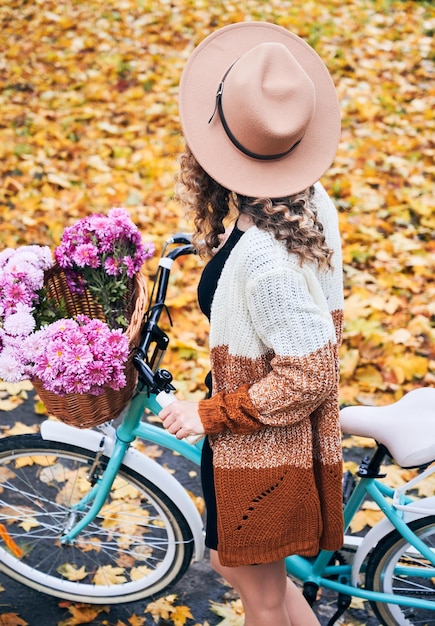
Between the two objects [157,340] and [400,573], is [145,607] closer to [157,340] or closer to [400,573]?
[400,573]

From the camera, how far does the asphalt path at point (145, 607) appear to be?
2.54m

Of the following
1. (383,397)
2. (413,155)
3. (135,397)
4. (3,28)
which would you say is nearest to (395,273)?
(383,397)

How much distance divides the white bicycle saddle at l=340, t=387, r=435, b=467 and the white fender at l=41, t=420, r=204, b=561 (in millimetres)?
607

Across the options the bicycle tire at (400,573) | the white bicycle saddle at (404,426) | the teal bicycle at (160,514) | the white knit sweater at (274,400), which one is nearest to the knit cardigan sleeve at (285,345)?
the white knit sweater at (274,400)

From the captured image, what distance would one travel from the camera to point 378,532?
7.07 feet

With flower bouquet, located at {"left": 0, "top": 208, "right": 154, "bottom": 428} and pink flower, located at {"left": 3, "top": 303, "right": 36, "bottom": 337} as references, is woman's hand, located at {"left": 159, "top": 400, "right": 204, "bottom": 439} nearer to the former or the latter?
flower bouquet, located at {"left": 0, "top": 208, "right": 154, "bottom": 428}

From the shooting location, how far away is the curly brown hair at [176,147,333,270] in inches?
62.1

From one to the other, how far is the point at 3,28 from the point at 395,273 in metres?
5.42

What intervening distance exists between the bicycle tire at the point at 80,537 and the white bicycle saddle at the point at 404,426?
70 centimetres

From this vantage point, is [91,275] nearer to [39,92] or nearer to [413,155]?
[413,155]

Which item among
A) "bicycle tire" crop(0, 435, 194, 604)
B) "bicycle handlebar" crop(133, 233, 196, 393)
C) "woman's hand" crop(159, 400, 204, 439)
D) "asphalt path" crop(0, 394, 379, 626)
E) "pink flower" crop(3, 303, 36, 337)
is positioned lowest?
"asphalt path" crop(0, 394, 379, 626)

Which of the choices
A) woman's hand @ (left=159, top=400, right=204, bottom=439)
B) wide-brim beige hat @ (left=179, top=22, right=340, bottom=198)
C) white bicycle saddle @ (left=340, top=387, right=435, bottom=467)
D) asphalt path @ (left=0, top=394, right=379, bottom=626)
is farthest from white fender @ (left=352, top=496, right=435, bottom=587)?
wide-brim beige hat @ (left=179, top=22, right=340, bottom=198)

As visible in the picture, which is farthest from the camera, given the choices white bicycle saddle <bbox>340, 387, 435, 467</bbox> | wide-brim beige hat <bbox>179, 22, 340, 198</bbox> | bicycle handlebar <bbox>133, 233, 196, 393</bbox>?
white bicycle saddle <bbox>340, 387, 435, 467</bbox>

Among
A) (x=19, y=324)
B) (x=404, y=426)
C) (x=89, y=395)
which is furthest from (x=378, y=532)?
(x=19, y=324)
